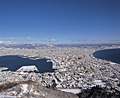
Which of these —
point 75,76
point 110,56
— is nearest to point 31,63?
point 75,76

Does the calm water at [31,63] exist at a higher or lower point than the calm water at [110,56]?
lower

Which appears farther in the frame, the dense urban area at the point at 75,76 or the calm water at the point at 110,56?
the calm water at the point at 110,56

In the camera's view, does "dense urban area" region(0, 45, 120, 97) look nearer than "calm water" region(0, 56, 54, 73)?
Yes

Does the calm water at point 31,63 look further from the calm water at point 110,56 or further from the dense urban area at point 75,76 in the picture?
the calm water at point 110,56

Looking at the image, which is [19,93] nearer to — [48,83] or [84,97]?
[84,97]

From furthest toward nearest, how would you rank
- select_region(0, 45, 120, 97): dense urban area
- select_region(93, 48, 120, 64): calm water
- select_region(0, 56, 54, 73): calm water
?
select_region(93, 48, 120, 64): calm water < select_region(0, 56, 54, 73): calm water < select_region(0, 45, 120, 97): dense urban area

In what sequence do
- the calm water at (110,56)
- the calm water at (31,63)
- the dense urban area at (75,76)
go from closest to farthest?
the dense urban area at (75,76)
the calm water at (31,63)
the calm water at (110,56)

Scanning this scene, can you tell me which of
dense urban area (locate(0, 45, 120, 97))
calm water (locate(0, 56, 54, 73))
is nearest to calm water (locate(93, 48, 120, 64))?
dense urban area (locate(0, 45, 120, 97))

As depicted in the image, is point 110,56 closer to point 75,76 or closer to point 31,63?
point 31,63

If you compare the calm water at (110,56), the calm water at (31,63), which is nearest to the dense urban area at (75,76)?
the calm water at (31,63)

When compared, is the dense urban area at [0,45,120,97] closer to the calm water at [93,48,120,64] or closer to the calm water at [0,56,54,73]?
the calm water at [0,56,54,73]

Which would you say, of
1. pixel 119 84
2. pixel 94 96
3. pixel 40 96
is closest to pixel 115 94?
pixel 94 96
